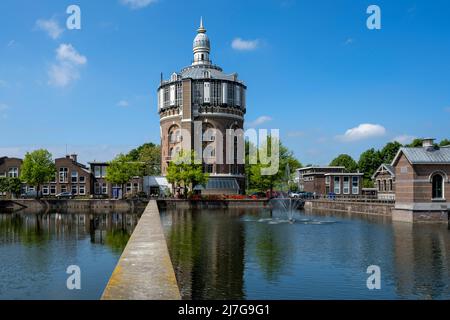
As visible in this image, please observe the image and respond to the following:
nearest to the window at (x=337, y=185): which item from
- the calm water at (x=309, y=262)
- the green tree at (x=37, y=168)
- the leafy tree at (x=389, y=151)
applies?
the leafy tree at (x=389, y=151)

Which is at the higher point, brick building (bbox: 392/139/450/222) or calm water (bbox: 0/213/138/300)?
brick building (bbox: 392/139/450/222)

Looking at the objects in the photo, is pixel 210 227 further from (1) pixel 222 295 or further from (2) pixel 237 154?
(2) pixel 237 154

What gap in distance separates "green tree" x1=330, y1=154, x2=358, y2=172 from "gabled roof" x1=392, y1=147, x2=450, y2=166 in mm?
89586

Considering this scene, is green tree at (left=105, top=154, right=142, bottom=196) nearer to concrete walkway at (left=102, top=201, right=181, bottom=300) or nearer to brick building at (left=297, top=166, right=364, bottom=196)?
brick building at (left=297, top=166, right=364, bottom=196)

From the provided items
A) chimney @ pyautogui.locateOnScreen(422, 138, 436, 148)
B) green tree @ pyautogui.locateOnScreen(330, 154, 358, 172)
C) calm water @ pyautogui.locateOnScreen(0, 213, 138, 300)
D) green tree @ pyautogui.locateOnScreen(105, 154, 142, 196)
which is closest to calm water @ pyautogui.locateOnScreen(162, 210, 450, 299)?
calm water @ pyautogui.locateOnScreen(0, 213, 138, 300)

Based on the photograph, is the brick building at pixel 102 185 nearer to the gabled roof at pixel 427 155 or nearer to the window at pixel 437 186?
the gabled roof at pixel 427 155

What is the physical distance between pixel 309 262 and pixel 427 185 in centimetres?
2697

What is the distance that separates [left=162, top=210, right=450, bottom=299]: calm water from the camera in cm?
1787

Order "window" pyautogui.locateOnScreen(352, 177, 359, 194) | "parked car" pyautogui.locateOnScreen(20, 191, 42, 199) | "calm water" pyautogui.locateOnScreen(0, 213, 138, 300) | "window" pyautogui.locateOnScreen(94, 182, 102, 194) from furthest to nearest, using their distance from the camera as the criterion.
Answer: "window" pyautogui.locateOnScreen(94, 182, 102, 194), "window" pyautogui.locateOnScreen(352, 177, 359, 194), "parked car" pyautogui.locateOnScreen(20, 191, 42, 199), "calm water" pyautogui.locateOnScreen(0, 213, 138, 300)

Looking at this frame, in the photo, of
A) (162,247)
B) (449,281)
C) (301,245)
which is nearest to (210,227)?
(301,245)

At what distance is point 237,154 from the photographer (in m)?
101

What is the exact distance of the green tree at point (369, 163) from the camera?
408 feet

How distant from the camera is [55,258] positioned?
26.2m
